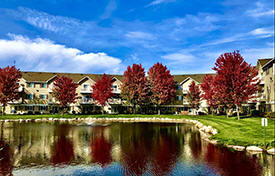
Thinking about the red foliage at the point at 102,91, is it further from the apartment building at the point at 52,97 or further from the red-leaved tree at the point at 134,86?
the apartment building at the point at 52,97

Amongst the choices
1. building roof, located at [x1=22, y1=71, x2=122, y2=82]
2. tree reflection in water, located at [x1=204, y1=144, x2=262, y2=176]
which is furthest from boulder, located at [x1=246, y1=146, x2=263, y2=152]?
building roof, located at [x1=22, y1=71, x2=122, y2=82]

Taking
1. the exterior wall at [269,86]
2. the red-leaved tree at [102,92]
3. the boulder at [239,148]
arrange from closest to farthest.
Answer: the boulder at [239,148], the exterior wall at [269,86], the red-leaved tree at [102,92]

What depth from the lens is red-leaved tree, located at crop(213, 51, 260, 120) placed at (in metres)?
30.2

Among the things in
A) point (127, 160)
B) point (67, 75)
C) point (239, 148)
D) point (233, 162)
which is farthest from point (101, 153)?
point (67, 75)

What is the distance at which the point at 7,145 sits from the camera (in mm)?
16875

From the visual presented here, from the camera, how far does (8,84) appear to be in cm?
4538

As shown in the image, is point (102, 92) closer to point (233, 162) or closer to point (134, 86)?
point (134, 86)

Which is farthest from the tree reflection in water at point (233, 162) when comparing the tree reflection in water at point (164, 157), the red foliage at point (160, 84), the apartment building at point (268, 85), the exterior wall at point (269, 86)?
the red foliage at point (160, 84)

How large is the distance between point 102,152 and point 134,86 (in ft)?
118

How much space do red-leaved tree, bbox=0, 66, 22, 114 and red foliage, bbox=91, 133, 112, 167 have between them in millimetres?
36551

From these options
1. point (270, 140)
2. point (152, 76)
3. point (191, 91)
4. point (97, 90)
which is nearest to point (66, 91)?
point (97, 90)

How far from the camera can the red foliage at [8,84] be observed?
4483 centimetres

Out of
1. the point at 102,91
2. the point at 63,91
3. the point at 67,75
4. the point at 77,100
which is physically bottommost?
the point at 77,100

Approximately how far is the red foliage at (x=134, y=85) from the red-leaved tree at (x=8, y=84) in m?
24.0
